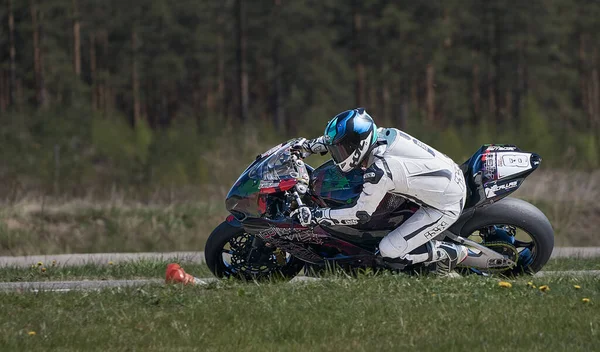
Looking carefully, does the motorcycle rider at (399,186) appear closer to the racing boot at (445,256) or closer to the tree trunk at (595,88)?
the racing boot at (445,256)

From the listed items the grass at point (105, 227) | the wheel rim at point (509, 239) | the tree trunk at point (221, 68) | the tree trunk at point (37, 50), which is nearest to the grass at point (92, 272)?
the wheel rim at point (509, 239)

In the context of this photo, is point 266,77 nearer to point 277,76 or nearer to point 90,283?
point 277,76

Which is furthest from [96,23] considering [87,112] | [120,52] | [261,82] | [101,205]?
[101,205]

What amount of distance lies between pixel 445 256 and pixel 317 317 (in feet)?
7.44

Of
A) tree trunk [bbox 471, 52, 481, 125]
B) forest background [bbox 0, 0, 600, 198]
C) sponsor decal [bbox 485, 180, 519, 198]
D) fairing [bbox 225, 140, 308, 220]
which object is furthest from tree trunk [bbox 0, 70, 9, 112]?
sponsor decal [bbox 485, 180, 519, 198]

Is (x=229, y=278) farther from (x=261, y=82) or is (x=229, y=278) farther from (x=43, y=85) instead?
(x=261, y=82)

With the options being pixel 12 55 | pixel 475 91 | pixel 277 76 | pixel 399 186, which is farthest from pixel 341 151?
pixel 475 91

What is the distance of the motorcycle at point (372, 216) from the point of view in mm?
8906

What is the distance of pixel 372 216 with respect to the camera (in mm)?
9062

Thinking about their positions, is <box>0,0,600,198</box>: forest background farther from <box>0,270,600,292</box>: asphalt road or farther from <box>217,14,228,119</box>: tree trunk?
<box>0,270,600,292</box>: asphalt road

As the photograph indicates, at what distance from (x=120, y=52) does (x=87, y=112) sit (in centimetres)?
3295

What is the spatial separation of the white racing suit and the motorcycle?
20cm

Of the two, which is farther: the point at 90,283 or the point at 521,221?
the point at 90,283

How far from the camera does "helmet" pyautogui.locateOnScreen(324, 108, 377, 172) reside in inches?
340
